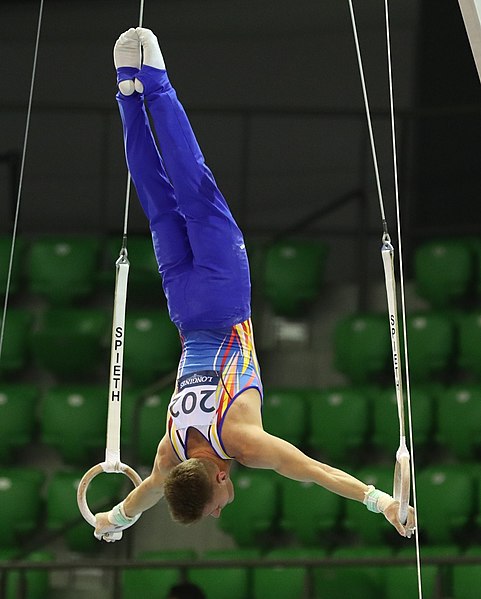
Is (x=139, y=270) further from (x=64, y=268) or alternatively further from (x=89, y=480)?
(x=89, y=480)

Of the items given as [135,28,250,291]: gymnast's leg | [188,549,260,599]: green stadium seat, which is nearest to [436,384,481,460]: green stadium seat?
[188,549,260,599]: green stadium seat

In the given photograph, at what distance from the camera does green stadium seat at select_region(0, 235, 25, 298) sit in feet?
31.1

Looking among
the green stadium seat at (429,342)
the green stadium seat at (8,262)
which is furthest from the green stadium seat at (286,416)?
the green stadium seat at (8,262)

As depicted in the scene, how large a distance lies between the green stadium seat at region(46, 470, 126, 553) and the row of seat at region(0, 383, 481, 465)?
267 mm

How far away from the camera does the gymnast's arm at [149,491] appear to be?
5156mm

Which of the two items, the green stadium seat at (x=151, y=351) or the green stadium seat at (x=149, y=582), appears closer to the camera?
the green stadium seat at (x=149, y=582)

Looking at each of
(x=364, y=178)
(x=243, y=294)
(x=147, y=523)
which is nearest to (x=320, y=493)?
(x=147, y=523)

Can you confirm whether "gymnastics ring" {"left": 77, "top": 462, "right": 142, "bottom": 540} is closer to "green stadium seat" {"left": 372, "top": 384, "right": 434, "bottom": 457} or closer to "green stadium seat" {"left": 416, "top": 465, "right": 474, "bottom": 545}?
"green stadium seat" {"left": 416, "top": 465, "right": 474, "bottom": 545}

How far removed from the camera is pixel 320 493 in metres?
8.16

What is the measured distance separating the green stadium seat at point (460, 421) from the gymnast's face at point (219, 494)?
346 centimetres

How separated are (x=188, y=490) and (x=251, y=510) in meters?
3.45

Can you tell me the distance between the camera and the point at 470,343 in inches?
333

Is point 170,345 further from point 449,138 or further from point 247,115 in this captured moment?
point 449,138

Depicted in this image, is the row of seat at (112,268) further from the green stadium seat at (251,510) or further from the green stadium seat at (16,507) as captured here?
the green stadium seat at (16,507)
